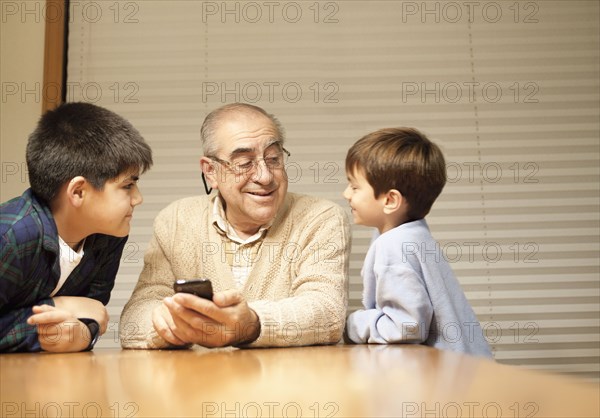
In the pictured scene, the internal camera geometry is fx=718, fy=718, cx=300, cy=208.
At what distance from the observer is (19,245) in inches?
66.8

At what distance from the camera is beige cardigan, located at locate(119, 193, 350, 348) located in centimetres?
193

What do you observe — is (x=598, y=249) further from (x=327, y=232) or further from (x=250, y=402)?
(x=250, y=402)

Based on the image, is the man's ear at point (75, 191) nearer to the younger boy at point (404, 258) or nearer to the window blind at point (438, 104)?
the younger boy at point (404, 258)

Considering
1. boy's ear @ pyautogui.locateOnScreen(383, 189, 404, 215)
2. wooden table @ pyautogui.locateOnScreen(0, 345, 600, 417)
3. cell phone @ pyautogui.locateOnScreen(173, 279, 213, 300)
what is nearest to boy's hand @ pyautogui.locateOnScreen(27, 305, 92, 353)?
wooden table @ pyautogui.locateOnScreen(0, 345, 600, 417)

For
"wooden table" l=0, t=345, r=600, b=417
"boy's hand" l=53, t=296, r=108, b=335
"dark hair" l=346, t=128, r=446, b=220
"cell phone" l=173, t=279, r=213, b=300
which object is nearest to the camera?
"wooden table" l=0, t=345, r=600, b=417

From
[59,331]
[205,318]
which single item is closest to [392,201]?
[205,318]

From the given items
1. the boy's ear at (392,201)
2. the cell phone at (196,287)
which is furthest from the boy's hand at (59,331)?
the boy's ear at (392,201)

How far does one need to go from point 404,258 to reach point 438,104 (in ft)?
4.62

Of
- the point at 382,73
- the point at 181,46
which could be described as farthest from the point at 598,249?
the point at 181,46

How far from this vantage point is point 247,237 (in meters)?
2.26

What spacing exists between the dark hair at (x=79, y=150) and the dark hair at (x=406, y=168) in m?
0.66

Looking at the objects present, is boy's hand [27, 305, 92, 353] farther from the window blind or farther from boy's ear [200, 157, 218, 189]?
the window blind

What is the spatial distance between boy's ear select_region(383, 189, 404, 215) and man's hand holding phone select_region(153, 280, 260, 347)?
61 cm

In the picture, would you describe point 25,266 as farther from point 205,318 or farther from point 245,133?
point 245,133
